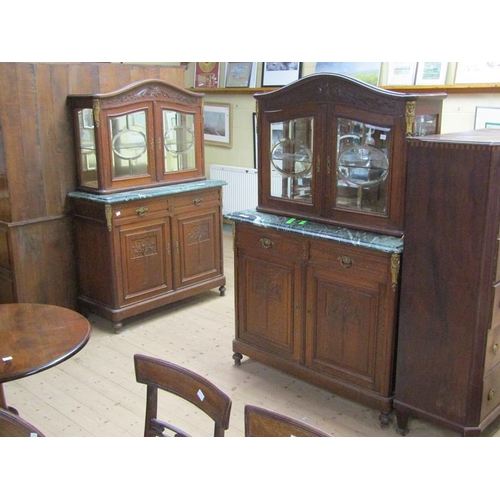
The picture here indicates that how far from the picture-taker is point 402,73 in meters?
4.80

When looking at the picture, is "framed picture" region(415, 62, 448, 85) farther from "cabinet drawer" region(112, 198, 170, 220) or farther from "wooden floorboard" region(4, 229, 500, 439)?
"wooden floorboard" region(4, 229, 500, 439)

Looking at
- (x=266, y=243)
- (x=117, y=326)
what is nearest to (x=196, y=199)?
(x=117, y=326)

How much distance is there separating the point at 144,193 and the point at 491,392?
256 cm

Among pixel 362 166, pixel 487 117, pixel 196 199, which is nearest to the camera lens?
pixel 362 166

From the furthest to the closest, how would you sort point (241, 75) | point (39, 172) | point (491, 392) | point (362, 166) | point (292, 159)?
point (241, 75)
point (39, 172)
point (292, 159)
point (362, 166)
point (491, 392)

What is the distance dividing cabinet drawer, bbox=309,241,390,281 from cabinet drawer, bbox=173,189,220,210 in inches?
62.2

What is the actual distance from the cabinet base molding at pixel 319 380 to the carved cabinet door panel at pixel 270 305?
4cm

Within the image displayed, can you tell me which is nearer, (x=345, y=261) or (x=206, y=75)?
(x=345, y=261)

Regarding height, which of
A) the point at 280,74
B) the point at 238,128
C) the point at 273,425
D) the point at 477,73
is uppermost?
the point at 280,74

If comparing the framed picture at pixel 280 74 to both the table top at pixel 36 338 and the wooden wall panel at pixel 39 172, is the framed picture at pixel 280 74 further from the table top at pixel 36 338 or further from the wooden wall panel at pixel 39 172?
the table top at pixel 36 338

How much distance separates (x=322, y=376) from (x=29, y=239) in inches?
88.9

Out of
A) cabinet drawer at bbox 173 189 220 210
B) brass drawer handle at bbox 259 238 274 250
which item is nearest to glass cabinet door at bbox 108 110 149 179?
cabinet drawer at bbox 173 189 220 210

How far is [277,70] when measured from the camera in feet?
19.6

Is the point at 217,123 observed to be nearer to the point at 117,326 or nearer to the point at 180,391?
the point at 117,326
